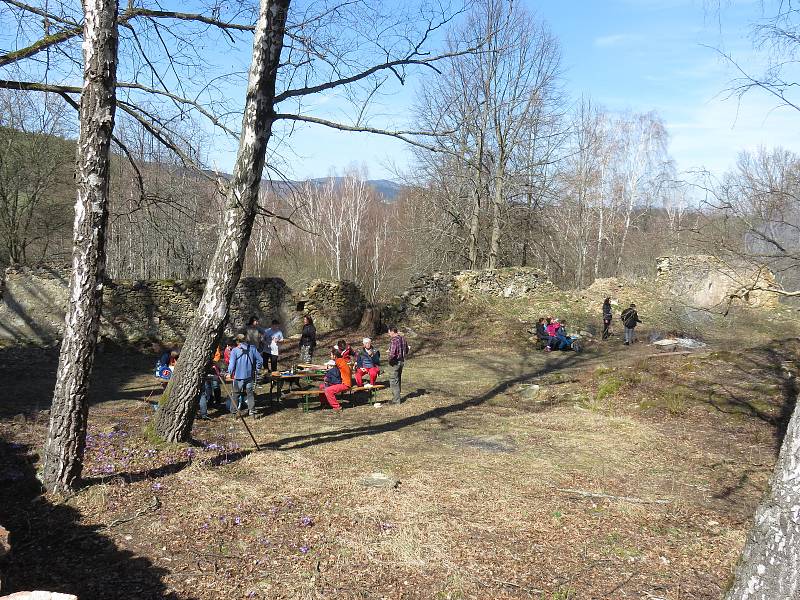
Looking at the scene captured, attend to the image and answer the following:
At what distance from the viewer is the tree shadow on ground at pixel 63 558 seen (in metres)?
4.02

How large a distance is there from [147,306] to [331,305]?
243 inches

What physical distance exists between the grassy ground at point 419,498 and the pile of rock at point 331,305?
9.36 metres

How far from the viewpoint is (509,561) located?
4.74 m

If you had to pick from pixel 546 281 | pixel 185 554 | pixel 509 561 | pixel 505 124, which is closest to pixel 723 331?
pixel 546 281

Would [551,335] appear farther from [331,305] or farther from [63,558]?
[63,558]

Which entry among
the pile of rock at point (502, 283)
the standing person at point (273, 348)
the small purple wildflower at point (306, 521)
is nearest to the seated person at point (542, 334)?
the pile of rock at point (502, 283)

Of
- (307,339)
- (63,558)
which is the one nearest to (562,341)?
(307,339)

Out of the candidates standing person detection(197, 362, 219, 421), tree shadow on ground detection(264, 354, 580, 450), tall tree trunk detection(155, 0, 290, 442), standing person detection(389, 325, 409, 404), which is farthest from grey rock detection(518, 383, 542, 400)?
tall tree trunk detection(155, 0, 290, 442)

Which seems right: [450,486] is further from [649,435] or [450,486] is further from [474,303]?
[474,303]

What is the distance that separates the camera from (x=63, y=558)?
4.43m

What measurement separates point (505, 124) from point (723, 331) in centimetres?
1152

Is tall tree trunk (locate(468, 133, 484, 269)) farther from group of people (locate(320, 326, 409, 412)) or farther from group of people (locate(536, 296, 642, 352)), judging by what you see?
group of people (locate(320, 326, 409, 412))

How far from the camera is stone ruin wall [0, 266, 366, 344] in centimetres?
1517

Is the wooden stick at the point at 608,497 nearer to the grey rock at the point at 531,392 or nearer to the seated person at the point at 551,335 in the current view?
the grey rock at the point at 531,392
